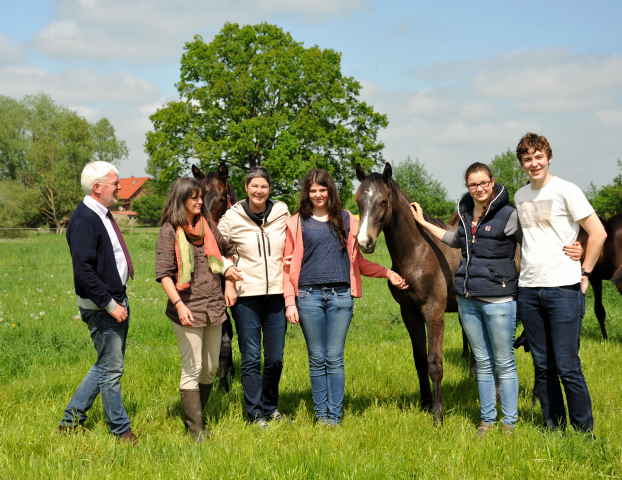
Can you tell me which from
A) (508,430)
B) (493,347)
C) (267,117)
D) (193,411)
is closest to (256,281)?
(193,411)

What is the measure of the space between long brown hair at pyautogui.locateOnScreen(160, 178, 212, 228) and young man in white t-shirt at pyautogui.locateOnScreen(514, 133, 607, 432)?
2667mm

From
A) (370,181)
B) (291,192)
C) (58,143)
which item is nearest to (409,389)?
(370,181)

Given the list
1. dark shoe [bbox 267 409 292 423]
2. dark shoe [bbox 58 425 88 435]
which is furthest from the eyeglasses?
dark shoe [bbox 58 425 88 435]

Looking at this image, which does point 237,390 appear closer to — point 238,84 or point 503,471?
point 503,471

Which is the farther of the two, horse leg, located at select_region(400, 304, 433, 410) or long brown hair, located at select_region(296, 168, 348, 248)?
horse leg, located at select_region(400, 304, 433, 410)

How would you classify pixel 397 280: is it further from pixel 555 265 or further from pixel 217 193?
pixel 217 193

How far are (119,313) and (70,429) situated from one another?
4.01 feet

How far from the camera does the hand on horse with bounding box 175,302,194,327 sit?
146 inches

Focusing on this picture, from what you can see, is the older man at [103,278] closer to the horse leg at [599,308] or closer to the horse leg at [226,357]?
the horse leg at [226,357]

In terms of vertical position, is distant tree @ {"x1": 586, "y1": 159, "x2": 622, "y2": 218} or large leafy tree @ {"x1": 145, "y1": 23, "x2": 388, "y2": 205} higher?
large leafy tree @ {"x1": 145, "y1": 23, "x2": 388, "y2": 205}

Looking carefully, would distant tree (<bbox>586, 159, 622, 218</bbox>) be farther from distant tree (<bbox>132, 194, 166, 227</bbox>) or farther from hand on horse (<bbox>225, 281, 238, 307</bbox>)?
distant tree (<bbox>132, 194, 166, 227</bbox>)

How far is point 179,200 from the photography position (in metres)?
3.87

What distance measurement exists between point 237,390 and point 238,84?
24.5m

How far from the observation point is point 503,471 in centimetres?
316
